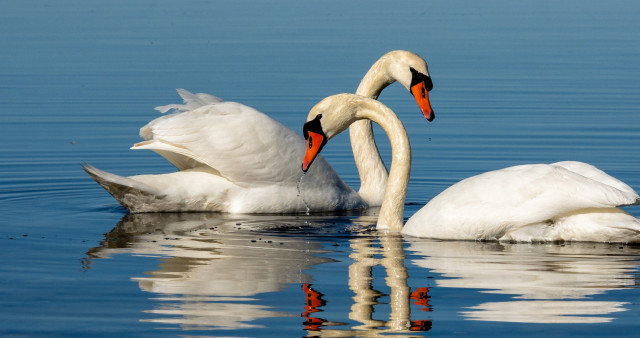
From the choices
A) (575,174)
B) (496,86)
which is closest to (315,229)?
(575,174)

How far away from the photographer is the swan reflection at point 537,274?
650cm

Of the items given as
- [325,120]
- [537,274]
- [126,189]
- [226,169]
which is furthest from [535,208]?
[126,189]

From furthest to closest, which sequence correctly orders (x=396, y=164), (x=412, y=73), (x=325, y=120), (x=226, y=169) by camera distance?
1. (x=412, y=73)
2. (x=226, y=169)
3. (x=396, y=164)
4. (x=325, y=120)

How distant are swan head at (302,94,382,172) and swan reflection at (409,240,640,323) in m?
1.08

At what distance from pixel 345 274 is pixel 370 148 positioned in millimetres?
4220

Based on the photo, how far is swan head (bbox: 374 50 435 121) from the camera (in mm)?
10750

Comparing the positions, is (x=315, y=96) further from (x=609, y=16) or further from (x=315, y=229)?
(x=609, y=16)

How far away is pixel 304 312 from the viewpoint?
21.4 feet

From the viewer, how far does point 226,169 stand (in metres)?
10.3

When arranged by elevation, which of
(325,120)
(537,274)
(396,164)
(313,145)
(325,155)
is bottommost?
(537,274)

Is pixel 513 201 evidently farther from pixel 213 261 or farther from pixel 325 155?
pixel 325 155

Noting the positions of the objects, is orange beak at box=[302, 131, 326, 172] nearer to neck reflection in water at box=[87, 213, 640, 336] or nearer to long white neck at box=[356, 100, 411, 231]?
long white neck at box=[356, 100, 411, 231]

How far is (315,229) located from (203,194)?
4.04 feet

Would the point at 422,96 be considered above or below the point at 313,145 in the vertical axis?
above
